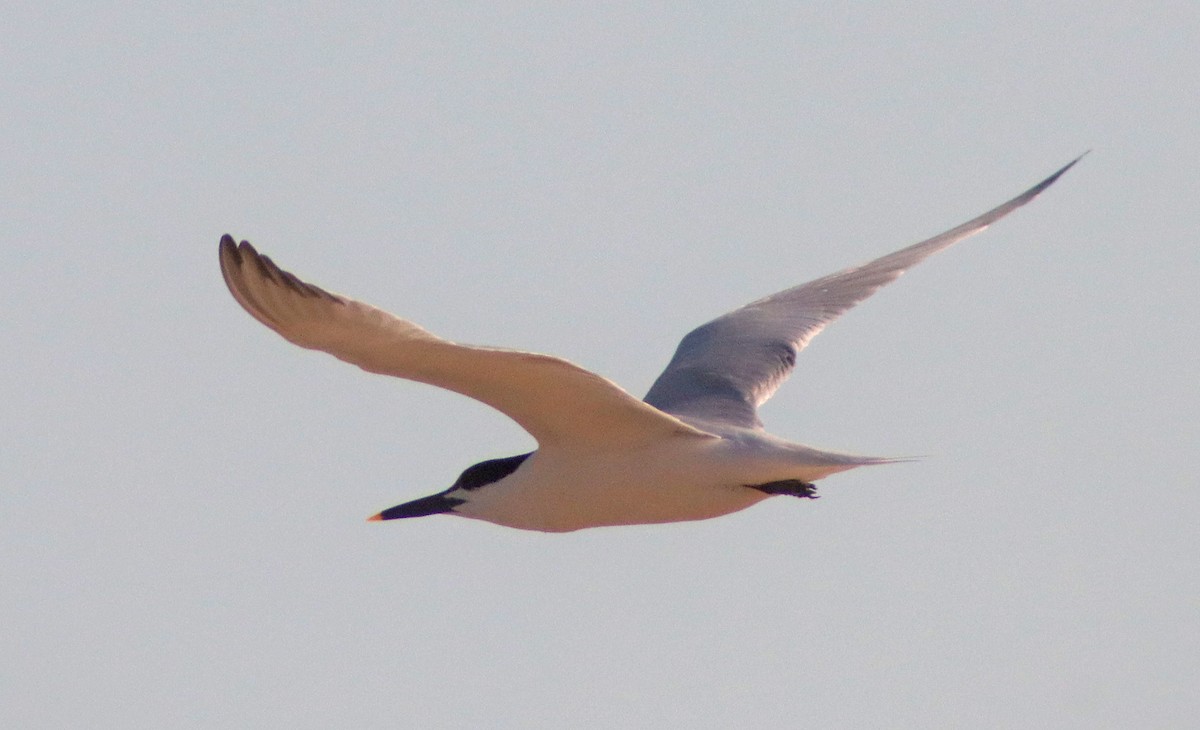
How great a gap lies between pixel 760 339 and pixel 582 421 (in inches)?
120

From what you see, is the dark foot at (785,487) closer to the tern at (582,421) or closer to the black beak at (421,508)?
the tern at (582,421)

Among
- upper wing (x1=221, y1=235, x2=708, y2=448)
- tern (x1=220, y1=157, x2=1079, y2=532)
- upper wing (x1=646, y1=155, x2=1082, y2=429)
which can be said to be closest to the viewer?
upper wing (x1=221, y1=235, x2=708, y2=448)

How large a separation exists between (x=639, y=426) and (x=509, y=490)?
1.00m

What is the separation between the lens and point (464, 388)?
28.3 feet

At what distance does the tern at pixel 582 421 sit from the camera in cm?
770

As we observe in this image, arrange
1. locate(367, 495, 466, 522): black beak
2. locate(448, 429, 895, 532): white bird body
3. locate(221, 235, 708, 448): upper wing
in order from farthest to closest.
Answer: locate(367, 495, 466, 522): black beak
locate(448, 429, 895, 532): white bird body
locate(221, 235, 708, 448): upper wing

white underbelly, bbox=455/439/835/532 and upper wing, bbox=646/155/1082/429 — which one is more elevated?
upper wing, bbox=646/155/1082/429

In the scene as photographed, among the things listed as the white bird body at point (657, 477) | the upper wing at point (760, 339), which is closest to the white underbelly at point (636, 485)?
the white bird body at point (657, 477)

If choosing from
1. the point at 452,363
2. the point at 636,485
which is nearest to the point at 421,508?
the point at 636,485

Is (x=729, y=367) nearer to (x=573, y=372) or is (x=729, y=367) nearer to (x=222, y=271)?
(x=573, y=372)

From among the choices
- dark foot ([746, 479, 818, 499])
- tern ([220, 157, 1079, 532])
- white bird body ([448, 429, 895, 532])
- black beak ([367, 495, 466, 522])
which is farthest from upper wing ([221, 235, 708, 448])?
black beak ([367, 495, 466, 522])

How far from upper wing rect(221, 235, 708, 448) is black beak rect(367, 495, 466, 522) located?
1.05m

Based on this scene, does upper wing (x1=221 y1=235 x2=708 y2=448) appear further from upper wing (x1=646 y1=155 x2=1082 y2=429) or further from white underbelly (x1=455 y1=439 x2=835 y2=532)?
upper wing (x1=646 y1=155 x2=1082 y2=429)

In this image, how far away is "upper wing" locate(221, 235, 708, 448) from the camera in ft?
24.8
